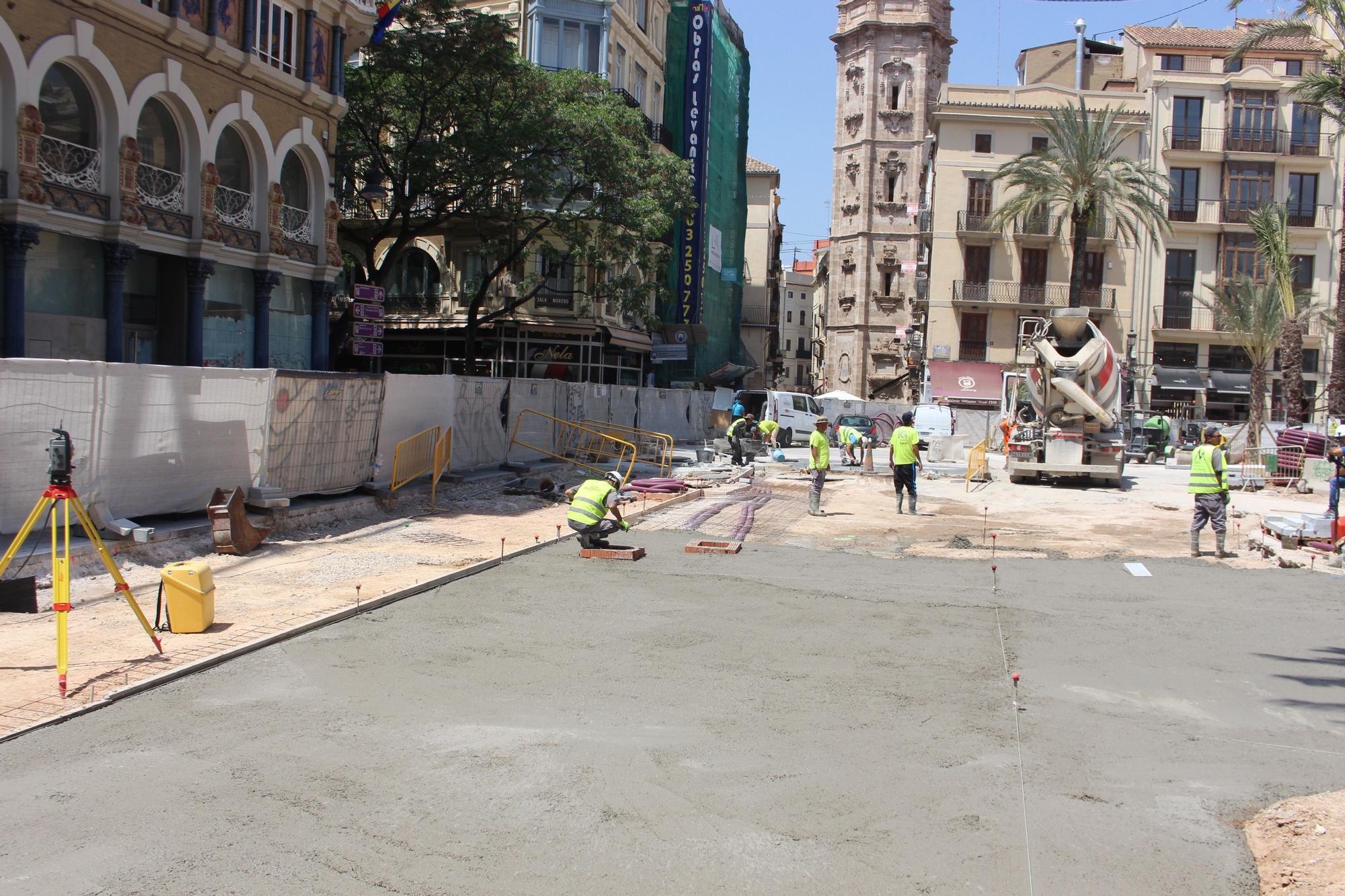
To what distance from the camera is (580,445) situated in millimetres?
25391

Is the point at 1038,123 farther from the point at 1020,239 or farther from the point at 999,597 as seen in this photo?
the point at 999,597

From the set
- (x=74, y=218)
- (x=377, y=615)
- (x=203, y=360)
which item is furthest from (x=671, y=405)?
(x=377, y=615)

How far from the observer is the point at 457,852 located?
465cm

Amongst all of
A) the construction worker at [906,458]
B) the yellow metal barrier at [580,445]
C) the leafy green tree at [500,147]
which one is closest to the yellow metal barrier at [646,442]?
the yellow metal barrier at [580,445]

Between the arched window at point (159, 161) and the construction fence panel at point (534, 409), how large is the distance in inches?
304

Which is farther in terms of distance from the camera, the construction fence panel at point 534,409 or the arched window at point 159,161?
the construction fence panel at point 534,409

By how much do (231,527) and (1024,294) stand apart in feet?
157

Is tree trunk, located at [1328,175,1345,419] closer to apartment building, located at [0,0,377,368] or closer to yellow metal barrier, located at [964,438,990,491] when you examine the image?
yellow metal barrier, located at [964,438,990,491]

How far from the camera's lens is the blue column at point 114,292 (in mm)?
20078

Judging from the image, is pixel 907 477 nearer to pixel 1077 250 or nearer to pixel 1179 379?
pixel 1077 250

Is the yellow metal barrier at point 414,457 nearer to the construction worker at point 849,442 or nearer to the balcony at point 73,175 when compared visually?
the balcony at point 73,175

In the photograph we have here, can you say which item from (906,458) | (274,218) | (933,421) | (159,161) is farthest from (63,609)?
(933,421)

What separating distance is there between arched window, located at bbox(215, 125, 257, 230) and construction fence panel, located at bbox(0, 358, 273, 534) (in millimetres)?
11496

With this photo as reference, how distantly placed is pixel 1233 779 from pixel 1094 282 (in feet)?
169
